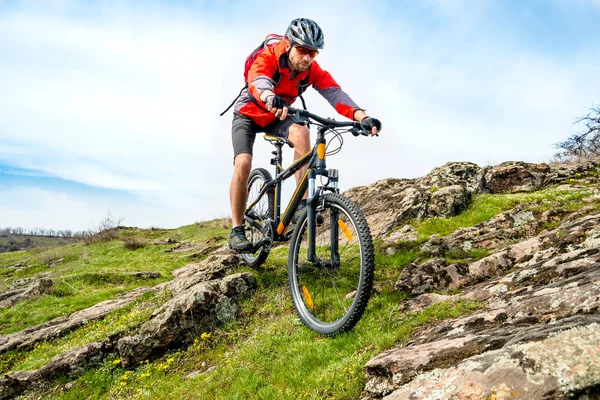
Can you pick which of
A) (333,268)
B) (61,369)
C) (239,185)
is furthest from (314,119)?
(61,369)

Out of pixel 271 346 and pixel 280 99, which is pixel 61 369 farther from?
pixel 280 99

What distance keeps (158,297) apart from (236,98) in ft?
15.2

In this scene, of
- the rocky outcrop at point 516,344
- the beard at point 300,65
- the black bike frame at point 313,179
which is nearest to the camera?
the rocky outcrop at point 516,344

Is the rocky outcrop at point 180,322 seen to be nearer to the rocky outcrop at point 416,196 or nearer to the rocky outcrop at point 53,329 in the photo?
the rocky outcrop at point 53,329

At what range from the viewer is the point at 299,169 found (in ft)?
18.8

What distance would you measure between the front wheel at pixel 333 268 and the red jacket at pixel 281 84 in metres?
1.81

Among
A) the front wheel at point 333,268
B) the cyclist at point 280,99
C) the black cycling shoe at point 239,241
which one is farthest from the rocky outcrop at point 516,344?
the black cycling shoe at point 239,241

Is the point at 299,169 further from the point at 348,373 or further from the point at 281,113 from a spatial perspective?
the point at 348,373

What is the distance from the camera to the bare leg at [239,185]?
6.54m

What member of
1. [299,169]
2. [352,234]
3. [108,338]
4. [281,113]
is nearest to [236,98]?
[299,169]

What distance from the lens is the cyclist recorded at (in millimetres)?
5223

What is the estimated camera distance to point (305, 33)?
5.22m

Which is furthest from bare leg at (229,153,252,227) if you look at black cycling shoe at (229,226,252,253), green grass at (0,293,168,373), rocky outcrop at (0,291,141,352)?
rocky outcrop at (0,291,141,352)

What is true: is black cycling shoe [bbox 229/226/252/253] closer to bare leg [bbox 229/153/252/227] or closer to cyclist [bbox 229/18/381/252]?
cyclist [bbox 229/18/381/252]
